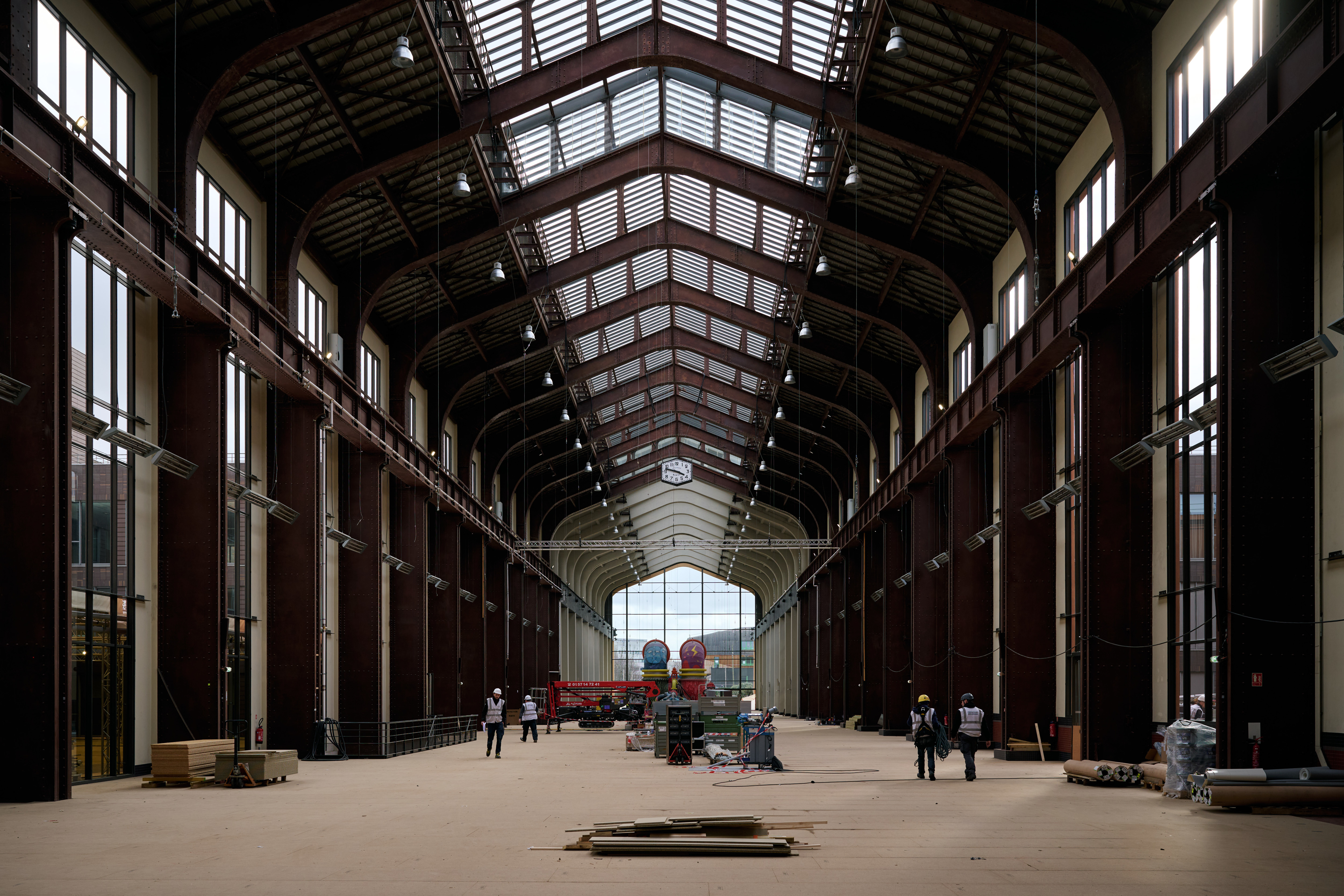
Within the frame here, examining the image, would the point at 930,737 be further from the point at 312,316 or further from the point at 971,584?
the point at 312,316

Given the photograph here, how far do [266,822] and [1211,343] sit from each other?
1662cm

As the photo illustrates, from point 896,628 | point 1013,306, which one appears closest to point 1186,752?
point 1013,306

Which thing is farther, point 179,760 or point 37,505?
point 179,760

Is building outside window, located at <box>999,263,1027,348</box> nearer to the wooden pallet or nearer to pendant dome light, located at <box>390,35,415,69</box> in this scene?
pendant dome light, located at <box>390,35,415,69</box>

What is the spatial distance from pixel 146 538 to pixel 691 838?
1566 cm

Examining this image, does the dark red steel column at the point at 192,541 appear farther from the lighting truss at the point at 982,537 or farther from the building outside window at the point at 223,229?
the lighting truss at the point at 982,537

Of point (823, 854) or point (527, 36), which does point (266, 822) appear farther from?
point (527, 36)

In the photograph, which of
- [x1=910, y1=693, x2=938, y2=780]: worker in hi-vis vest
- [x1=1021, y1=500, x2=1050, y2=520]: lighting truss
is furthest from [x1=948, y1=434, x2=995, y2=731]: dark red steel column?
[x1=910, y1=693, x2=938, y2=780]: worker in hi-vis vest

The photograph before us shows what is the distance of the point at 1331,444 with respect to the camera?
1731 cm

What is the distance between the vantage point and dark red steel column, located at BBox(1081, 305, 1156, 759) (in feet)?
77.6

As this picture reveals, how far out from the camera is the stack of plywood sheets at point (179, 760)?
21.5m

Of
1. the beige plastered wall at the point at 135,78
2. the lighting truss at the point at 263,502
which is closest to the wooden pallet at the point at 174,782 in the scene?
the beige plastered wall at the point at 135,78

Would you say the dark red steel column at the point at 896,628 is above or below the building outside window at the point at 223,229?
below

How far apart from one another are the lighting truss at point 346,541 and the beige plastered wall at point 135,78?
33.2ft
